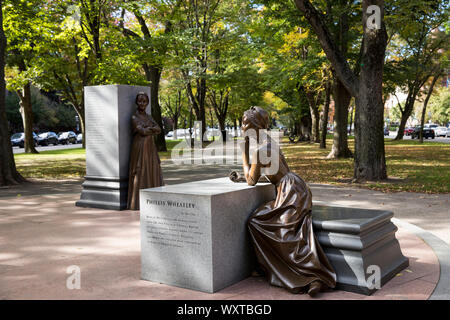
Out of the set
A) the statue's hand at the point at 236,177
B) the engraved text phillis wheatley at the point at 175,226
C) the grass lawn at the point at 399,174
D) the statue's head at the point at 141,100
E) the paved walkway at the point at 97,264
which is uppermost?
A: the statue's head at the point at 141,100

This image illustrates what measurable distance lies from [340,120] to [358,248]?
16867 millimetres

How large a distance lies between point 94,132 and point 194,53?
17286mm

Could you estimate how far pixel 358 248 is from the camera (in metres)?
4.18

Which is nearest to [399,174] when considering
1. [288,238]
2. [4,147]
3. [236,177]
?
[236,177]

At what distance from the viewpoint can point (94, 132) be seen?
30.9ft

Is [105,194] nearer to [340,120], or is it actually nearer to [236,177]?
[236,177]

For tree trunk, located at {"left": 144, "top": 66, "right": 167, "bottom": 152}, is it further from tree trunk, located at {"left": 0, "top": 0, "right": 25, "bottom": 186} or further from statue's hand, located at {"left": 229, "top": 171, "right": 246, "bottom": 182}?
statue's hand, located at {"left": 229, "top": 171, "right": 246, "bottom": 182}

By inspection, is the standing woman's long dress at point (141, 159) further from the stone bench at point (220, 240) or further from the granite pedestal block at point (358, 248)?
the granite pedestal block at point (358, 248)

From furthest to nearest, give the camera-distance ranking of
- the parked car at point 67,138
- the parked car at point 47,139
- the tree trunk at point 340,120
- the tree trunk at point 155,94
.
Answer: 1. the parked car at point 67,138
2. the parked car at point 47,139
3. the tree trunk at point 155,94
4. the tree trunk at point 340,120

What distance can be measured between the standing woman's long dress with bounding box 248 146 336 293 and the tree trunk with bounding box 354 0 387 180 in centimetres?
837

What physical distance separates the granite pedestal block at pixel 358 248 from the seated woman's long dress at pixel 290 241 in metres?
0.13

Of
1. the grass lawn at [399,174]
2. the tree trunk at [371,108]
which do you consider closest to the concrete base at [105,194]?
the grass lawn at [399,174]

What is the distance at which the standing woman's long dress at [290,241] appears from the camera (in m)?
4.19

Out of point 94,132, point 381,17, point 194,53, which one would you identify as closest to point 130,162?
point 94,132
